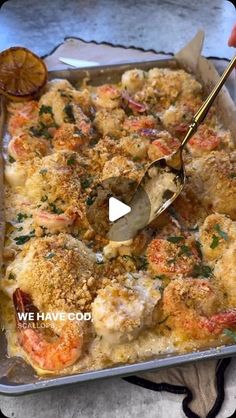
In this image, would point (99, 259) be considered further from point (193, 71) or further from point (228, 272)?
point (193, 71)

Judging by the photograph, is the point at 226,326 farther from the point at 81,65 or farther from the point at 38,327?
the point at 81,65

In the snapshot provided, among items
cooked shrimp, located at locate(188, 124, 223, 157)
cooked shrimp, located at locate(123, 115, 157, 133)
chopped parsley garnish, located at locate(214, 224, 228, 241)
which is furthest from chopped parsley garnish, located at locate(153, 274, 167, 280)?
cooked shrimp, located at locate(123, 115, 157, 133)

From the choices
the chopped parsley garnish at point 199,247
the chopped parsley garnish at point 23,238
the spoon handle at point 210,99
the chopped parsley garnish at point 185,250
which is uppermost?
the spoon handle at point 210,99

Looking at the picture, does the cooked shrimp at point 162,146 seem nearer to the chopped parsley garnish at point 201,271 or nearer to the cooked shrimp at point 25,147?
the cooked shrimp at point 25,147

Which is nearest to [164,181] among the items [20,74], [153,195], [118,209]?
[153,195]

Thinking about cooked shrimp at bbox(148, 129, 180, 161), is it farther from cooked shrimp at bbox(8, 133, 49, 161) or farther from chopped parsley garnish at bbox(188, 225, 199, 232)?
cooked shrimp at bbox(8, 133, 49, 161)

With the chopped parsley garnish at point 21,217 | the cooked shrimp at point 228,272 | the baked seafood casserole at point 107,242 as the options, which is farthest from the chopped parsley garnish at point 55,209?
the cooked shrimp at point 228,272

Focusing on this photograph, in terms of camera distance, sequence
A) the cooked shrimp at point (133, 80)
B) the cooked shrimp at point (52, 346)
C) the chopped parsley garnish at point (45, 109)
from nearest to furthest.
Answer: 1. the cooked shrimp at point (52, 346)
2. the chopped parsley garnish at point (45, 109)
3. the cooked shrimp at point (133, 80)
